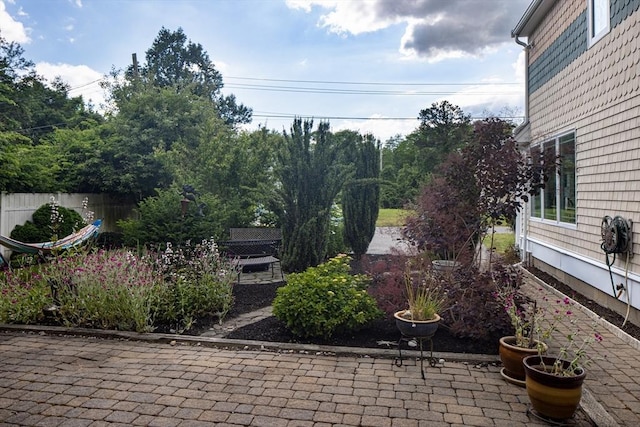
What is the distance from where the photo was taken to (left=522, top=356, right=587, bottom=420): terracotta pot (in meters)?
2.67

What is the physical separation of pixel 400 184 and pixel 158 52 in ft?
68.7

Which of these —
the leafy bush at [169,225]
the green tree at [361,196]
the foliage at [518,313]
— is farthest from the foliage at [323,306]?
the green tree at [361,196]

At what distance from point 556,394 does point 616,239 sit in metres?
3.06

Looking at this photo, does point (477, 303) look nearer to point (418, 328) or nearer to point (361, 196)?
point (418, 328)

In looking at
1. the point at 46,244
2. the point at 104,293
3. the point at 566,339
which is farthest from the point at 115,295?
the point at 566,339

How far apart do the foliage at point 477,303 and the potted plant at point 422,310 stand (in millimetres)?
172

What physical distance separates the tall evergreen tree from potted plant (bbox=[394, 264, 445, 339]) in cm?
568

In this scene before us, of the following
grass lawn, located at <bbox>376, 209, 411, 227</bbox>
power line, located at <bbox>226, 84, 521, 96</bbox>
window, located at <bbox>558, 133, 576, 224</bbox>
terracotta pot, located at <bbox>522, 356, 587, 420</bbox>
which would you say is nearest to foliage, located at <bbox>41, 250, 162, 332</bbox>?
terracotta pot, located at <bbox>522, 356, 587, 420</bbox>

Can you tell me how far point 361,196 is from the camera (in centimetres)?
1027

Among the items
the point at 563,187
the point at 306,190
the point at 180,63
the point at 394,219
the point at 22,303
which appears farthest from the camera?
the point at 180,63

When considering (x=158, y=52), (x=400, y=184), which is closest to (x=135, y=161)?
(x=400, y=184)

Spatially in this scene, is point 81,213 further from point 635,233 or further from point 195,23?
point 635,233

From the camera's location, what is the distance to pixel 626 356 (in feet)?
12.7

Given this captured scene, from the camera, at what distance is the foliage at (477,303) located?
407cm
